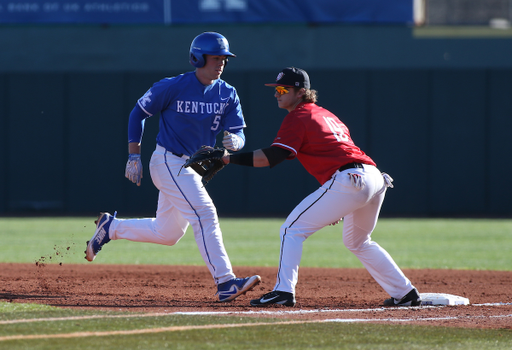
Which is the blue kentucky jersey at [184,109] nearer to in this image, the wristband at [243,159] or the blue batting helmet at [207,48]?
the blue batting helmet at [207,48]

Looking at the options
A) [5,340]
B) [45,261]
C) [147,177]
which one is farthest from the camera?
[147,177]

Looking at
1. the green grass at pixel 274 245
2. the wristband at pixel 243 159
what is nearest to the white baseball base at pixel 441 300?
the wristband at pixel 243 159

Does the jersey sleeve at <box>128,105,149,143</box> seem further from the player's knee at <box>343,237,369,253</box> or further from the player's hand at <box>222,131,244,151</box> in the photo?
the player's knee at <box>343,237,369,253</box>

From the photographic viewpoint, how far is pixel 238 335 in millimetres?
4129

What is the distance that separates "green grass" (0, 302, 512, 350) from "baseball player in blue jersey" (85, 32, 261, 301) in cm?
97

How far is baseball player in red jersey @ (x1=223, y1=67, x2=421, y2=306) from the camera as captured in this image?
17.4ft

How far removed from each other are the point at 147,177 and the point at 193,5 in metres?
4.43

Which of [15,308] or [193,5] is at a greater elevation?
[193,5]

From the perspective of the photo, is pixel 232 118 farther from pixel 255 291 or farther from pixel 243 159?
pixel 255 291

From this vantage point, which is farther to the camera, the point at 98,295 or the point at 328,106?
the point at 328,106

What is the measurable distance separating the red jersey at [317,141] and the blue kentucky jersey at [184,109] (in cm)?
75

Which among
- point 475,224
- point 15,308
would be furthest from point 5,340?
point 475,224

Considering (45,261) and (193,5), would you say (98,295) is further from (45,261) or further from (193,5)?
(193,5)

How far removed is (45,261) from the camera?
359 inches
